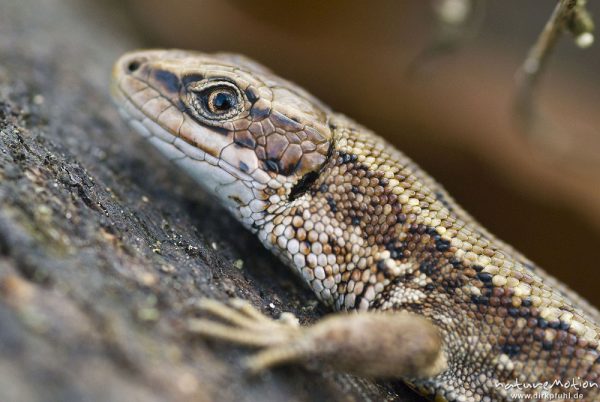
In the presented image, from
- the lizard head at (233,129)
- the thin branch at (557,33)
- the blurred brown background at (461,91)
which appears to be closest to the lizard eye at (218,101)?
the lizard head at (233,129)

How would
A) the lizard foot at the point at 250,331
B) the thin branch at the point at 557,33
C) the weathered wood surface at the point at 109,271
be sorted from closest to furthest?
the weathered wood surface at the point at 109,271 < the lizard foot at the point at 250,331 < the thin branch at the point at 557,33

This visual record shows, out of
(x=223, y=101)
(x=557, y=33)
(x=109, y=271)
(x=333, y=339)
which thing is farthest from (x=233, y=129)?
(x=557, y=33)

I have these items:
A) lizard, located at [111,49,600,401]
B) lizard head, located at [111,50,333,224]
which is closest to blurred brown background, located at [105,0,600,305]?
lizard, located at [111,49,600,401]

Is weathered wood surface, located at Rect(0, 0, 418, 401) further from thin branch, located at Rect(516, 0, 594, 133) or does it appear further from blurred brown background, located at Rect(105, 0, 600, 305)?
blurred brown background, located at Rect(105, 0, 600, 305)

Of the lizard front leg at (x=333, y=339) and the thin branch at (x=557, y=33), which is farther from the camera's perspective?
the thin branch at (x=557, y=33)

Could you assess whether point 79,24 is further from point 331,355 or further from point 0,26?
point 331,355

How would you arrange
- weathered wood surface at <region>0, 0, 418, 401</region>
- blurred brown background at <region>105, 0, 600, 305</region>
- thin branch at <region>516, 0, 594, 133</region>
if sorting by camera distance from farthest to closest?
blurred brown background at <region>105, 0, 600, 305</region>, thin branch at <region>516, 0, 594, 133</region>, weathered wood surface at <region>0, 0, 418, 401</region>

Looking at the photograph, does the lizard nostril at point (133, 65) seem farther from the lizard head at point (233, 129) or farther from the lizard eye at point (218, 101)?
the lizard eye at point (218, 101)
